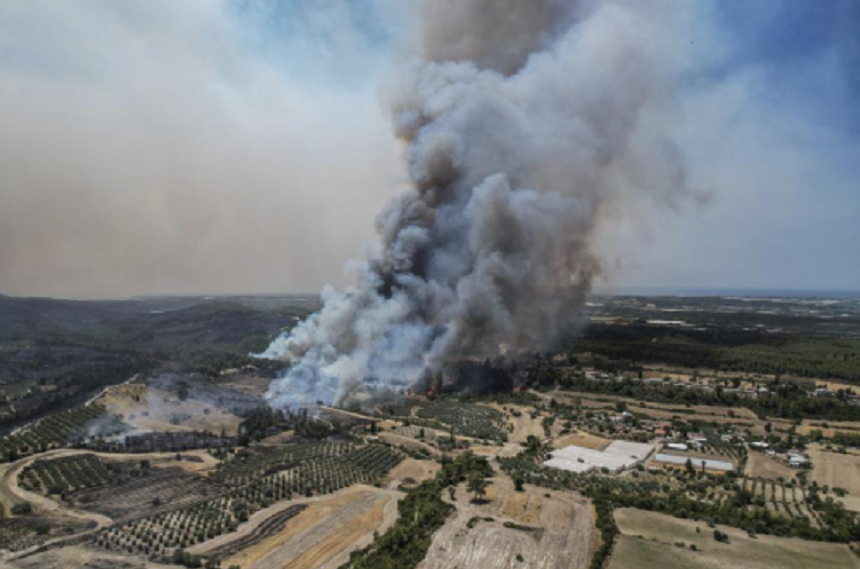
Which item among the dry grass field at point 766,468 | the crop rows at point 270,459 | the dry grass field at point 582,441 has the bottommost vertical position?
the dry grass field at point 766,468

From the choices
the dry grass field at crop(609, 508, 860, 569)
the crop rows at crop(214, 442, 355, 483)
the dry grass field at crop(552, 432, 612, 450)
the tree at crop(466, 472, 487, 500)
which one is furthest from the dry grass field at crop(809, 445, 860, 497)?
the crop rows at crop(214, 442, 355, 483)

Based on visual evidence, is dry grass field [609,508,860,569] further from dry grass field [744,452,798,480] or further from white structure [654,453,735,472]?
dry grass field [744,452,798,480]

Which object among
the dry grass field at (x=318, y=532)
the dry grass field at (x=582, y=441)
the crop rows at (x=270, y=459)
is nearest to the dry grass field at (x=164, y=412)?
the crop rows at (x=270, y=459)

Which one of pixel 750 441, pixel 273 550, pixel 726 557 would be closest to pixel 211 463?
pixel 273 550

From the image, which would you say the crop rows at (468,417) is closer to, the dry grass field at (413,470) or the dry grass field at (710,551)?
the dry grass field at (413,470)

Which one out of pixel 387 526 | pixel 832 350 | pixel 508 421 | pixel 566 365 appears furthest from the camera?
pixel 832 350

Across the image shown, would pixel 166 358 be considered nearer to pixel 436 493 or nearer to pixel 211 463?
pixel 211 463
